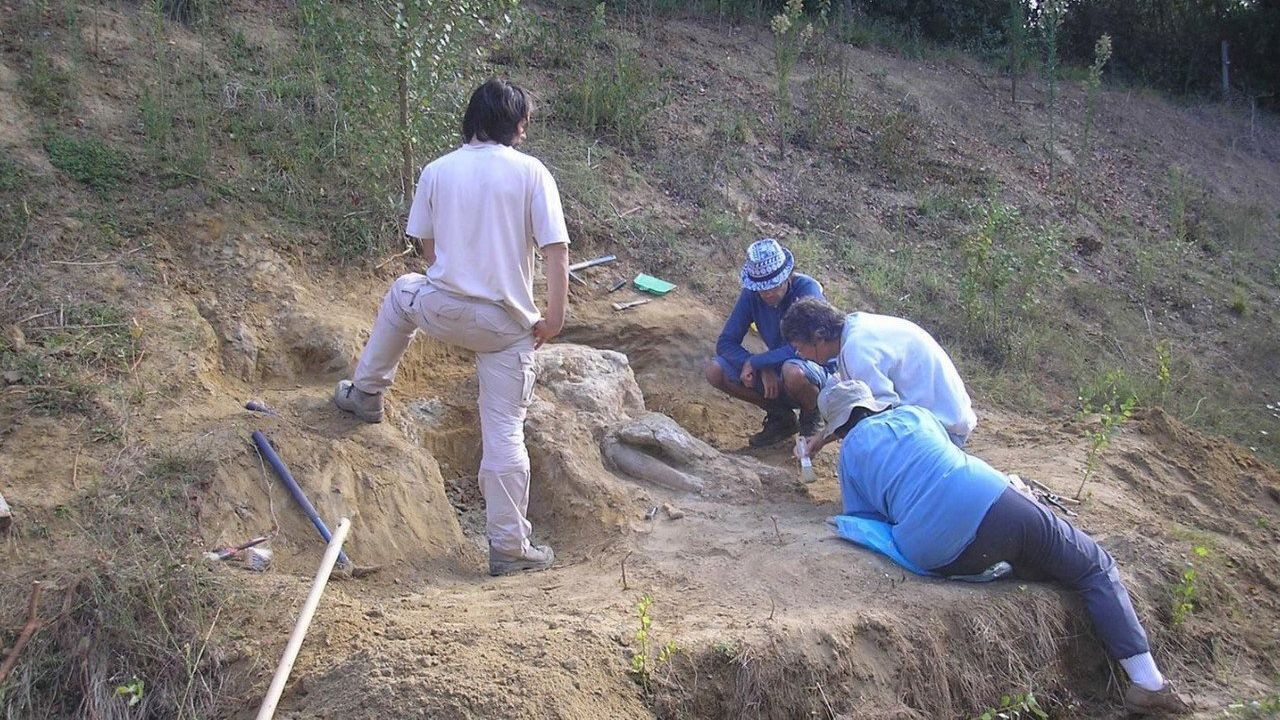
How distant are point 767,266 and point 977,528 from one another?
81.7 inches

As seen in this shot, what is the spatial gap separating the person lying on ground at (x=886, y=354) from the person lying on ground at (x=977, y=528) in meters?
0.48

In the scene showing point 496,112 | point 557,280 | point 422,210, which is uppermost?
point 496,112

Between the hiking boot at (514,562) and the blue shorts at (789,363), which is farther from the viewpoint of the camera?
the blue shorts at (789,363)

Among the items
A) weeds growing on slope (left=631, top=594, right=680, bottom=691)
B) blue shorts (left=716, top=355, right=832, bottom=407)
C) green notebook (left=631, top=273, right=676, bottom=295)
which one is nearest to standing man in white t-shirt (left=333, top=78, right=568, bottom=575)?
weeds growing on slope (left=631, top=594, right=680, bottom=691)

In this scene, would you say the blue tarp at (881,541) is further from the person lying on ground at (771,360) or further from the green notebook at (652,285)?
the green notebook at (652,285)

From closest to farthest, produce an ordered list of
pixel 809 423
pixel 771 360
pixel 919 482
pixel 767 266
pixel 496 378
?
pixel 919 482 < pixel 496 378 < pixel 767 266 < pixel 771 360 < pixel 809 423

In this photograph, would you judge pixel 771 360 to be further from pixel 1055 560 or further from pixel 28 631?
pixel 28 631

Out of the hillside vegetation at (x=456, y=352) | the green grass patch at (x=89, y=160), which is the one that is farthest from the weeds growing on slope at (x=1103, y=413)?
the green grass patch at (x=89, y=160)

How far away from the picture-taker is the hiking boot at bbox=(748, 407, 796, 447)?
6203mm

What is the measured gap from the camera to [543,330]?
4453mm

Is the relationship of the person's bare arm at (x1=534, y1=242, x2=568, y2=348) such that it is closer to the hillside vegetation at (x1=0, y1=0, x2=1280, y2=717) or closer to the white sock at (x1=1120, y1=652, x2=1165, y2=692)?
the hillside vegetation at (x1=0, y1=0, x2=1280, y2=717)

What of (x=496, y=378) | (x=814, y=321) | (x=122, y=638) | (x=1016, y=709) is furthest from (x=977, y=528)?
(x=122, y=638)

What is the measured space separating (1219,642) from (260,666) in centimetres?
389

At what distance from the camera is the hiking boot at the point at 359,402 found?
4.99 m
